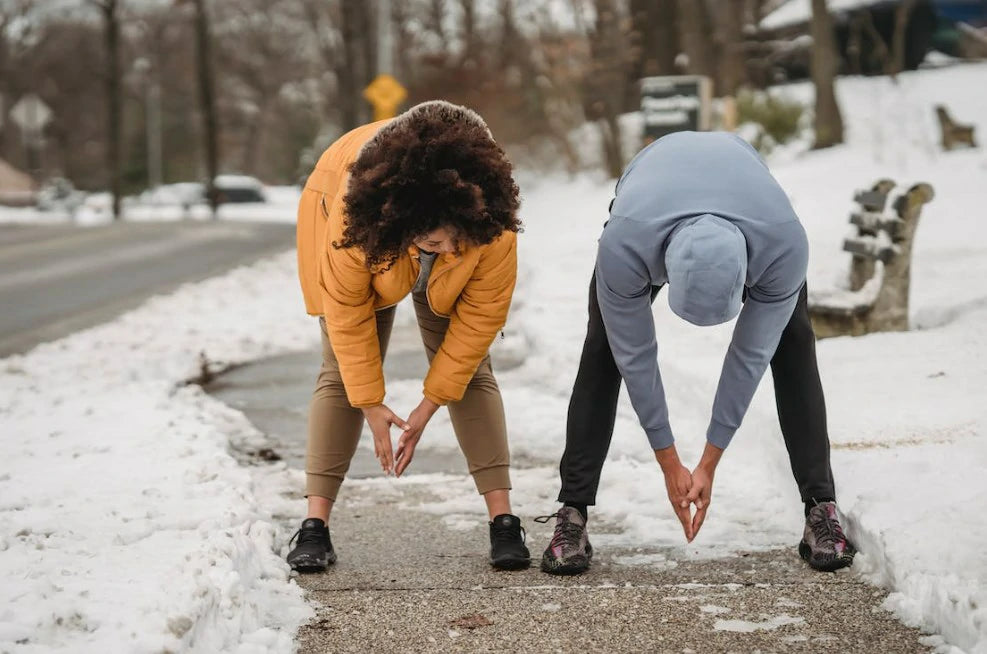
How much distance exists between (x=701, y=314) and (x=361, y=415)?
57.9 inches

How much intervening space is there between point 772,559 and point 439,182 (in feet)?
5.35

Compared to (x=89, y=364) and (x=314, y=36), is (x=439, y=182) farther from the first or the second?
(x=314, y=36)

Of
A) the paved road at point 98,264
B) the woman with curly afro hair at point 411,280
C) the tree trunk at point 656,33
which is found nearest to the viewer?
the woman with curly afro hair at point 411,280

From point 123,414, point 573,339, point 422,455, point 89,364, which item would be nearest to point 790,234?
point 422,455

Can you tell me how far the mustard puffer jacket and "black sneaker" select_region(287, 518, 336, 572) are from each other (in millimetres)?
471

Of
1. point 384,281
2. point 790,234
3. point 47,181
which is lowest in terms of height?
point 47,181

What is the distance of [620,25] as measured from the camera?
27.3 metres

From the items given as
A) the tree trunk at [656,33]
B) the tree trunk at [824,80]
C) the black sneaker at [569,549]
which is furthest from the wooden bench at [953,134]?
the black sneaker at [569,549]

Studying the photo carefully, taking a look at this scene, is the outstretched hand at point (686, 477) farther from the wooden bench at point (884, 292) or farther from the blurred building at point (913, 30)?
the blurred building at point (913, 30)

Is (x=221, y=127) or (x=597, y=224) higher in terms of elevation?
(x=597, y=224)

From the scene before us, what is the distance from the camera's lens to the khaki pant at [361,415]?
4.26 metres

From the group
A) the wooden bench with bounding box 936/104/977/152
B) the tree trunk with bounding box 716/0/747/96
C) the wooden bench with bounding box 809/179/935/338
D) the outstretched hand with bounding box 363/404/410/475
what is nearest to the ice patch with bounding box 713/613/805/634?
the outstretched hand with bounding box 363/404/410/475

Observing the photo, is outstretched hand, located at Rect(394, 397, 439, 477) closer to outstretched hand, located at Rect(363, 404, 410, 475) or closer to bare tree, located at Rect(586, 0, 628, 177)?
outstretched hand, located at Rect(363, 404, 410, 475)

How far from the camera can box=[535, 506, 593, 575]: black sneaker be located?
4.06m
